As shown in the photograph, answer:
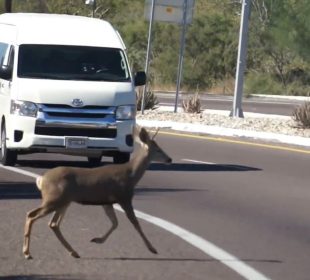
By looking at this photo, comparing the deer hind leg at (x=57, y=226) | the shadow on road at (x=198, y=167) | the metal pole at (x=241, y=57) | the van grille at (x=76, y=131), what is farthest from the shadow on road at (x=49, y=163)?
the metal pole at (x=241, y=57)

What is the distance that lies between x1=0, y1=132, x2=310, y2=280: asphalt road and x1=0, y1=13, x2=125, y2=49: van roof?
79.0 inches

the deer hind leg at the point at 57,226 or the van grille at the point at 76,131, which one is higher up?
the deer hind leg at the point at 57,226

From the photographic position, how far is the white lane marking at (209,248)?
10510mm

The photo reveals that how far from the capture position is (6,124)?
1922 cm

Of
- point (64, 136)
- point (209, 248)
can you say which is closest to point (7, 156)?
point (64, 136)

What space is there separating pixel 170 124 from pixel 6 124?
1123 cm

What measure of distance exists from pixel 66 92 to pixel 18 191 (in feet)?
9.85

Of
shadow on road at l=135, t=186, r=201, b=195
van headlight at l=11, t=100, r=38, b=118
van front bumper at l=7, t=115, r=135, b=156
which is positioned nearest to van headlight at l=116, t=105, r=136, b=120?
van front bumper at l=7, t=115, r=135, b=156

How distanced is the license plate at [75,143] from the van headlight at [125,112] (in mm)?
681

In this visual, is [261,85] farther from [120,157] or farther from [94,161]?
[120,157]

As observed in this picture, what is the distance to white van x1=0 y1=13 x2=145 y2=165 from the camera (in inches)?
738

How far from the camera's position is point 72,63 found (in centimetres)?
1938

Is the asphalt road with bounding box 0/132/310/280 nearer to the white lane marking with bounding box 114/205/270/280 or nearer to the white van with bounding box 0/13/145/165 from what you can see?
the white lane marking with bounding box 114/205/270/280

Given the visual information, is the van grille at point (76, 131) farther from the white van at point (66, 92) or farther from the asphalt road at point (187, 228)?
the asphalt road at point (187, 228)
